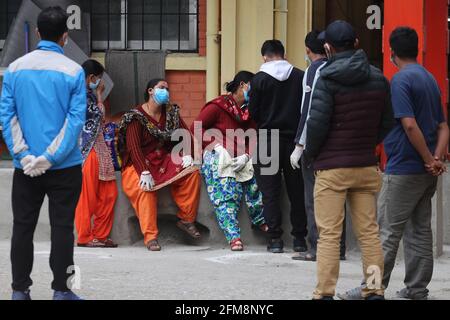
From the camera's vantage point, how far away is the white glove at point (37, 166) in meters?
6.29

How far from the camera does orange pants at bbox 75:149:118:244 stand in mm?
9625

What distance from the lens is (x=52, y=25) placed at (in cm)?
654

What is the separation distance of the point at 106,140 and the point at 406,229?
3486mm

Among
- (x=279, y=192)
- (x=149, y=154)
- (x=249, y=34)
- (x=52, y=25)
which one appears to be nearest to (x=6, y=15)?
(x=249, y=34)

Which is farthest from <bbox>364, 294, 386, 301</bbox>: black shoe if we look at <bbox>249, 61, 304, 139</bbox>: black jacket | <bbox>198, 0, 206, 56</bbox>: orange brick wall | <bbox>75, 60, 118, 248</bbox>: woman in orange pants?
<bbox>198, 0, 206, 56</bbox>: orange brick wall

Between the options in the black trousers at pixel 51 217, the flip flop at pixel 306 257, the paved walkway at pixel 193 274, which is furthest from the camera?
the flip flop at pixel 306 257

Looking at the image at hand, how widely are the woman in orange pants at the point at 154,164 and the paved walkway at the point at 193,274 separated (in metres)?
0.32

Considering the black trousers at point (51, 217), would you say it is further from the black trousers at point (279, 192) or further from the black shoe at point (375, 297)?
the black trousers at point (279, 192)

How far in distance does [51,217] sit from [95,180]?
3.15 m

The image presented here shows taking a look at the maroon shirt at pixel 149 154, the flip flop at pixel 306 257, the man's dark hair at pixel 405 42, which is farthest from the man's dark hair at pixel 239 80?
the man's dark hair at pixel 405 42

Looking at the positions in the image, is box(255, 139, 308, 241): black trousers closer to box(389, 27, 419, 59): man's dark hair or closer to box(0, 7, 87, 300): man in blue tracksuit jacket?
box(389, 27, 419, 59): man's dark hair

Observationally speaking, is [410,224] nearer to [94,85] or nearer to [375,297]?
[375,297]

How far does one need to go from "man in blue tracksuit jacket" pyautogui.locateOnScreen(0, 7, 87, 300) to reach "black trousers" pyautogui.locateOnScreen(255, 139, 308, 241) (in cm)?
304

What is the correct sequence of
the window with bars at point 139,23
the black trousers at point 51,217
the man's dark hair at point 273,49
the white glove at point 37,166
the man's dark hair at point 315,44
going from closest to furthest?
1. the white glove at point 37,166
2. the black trousers at point 51,217
3. the man's dark hair at point 315,44
4. the man's dark hair at point 273,49
5. the window with bars at point 139,23
